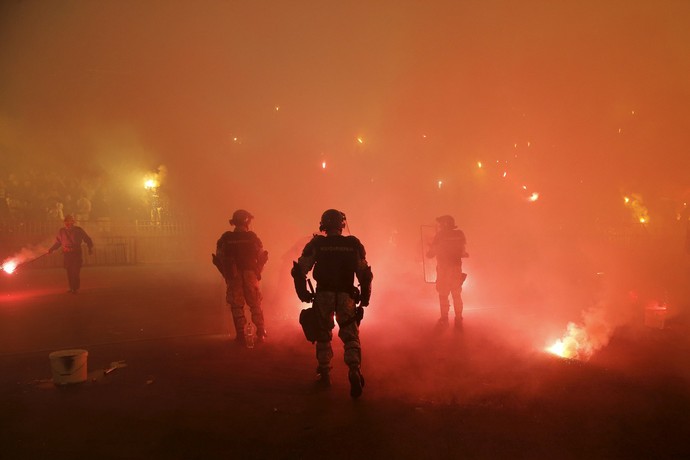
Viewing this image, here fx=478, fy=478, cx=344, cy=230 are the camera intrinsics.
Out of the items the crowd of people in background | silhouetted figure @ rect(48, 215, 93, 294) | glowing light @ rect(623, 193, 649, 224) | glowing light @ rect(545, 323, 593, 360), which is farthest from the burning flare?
glowing light @ rect(623, 193, 649, 224)

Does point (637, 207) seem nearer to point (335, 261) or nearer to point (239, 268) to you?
point (239, 268)

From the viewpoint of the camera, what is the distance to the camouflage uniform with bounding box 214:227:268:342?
A: 6.91 metres

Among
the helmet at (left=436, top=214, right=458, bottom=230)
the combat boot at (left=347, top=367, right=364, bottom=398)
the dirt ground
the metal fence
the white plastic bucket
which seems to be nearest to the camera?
the dirt ground

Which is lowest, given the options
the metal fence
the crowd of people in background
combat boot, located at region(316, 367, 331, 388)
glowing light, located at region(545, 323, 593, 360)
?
glowing light, located at region(545, 323, 593, 360)

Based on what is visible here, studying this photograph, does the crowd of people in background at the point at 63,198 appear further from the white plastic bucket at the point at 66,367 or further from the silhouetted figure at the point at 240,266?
the white plastic bucket at the point at 66,367

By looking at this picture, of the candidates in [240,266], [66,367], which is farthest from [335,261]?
[66,367]

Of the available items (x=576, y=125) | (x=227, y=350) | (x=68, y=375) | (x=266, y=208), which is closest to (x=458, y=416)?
(x=227, y=350)

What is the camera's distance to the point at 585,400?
463 centimetres

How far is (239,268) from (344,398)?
2.96 m

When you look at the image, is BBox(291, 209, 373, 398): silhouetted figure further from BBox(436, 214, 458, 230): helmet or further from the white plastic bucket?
BBox(436, 214, 458, 230): helmet

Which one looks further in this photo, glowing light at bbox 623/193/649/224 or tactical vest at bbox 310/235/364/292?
glowing light at bbox 623/193/649/224

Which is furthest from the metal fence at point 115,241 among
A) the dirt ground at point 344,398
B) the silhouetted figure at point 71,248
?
the dirt ground at point 344,398

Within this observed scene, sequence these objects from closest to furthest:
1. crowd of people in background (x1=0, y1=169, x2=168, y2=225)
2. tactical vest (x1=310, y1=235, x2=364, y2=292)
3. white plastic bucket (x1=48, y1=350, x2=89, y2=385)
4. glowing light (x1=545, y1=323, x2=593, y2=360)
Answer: white plastic bucket (x1=48, y1=350, x2=89, y2=385), tactical vest (x1=310, y1=235, x2=364, y2=292), glowing light (x1=545, y1=323, x2=593, y2=360), crowd of people in background (x1=0, y1=169, x2=168, y2=225)

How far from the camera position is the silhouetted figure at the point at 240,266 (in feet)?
22.7
